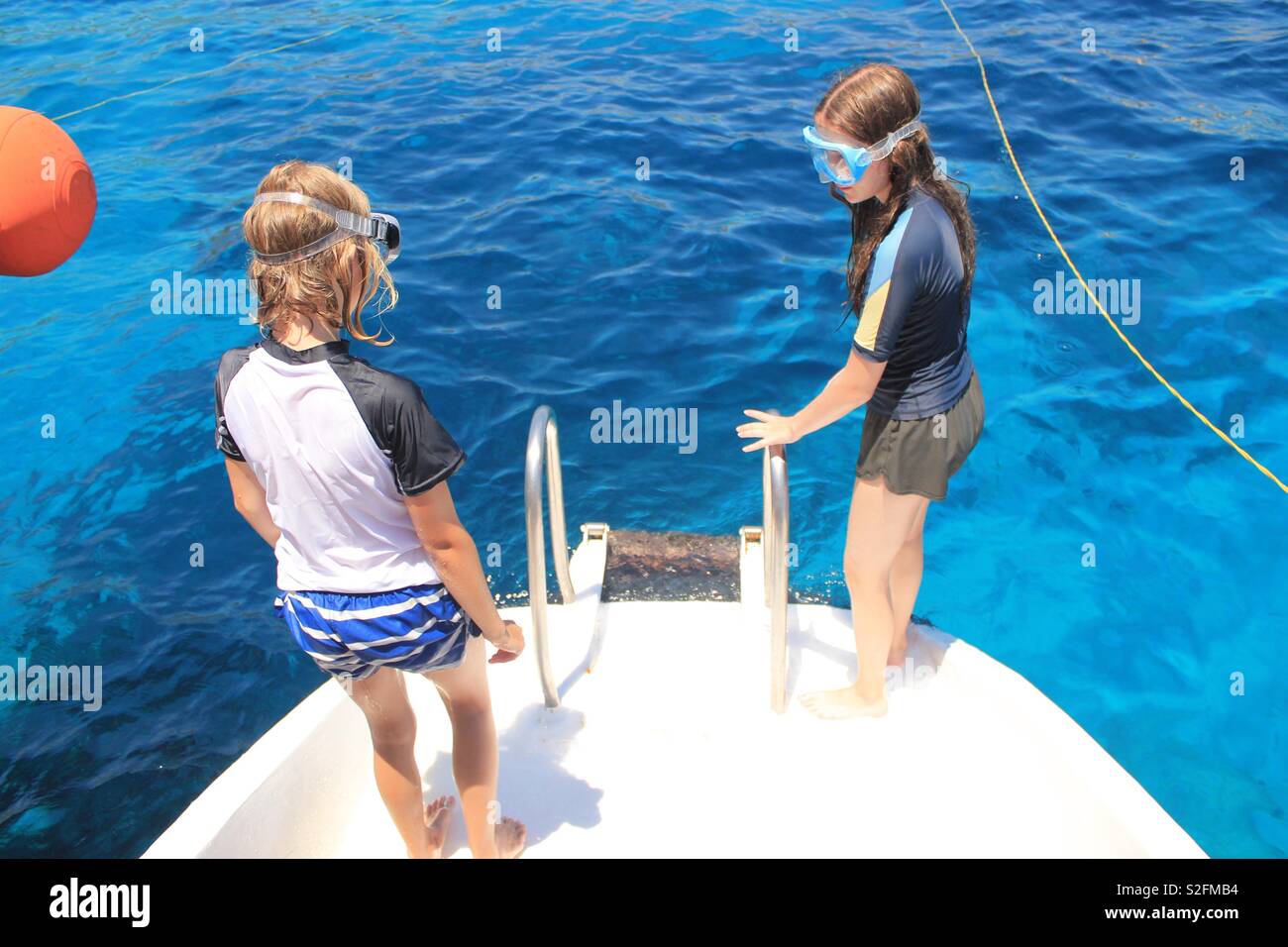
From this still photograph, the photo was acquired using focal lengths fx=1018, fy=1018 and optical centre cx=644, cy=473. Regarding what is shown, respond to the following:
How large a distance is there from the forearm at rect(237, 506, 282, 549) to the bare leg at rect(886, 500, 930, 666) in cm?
189

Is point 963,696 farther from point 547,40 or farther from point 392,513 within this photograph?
point 547,40

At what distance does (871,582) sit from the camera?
3203mm

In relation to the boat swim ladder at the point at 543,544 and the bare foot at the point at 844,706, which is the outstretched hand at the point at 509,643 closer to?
the boat swim ladder at the point at 543,544

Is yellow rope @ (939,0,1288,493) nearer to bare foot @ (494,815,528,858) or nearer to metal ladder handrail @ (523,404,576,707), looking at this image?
metal ladder handrail @ (523,404,576,707)

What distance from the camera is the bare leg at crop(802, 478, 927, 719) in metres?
3.12

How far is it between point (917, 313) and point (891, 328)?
103 millimetres

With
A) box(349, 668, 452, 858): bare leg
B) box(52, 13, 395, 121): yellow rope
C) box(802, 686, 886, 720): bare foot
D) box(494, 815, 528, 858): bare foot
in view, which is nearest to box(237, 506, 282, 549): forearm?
box(349, 668, 452, 858): bare leg

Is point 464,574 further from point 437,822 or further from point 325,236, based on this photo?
point 437,822

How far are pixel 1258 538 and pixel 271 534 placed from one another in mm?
5164

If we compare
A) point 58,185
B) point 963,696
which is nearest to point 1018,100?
point 963,696

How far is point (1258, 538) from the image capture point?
5500 millimetres

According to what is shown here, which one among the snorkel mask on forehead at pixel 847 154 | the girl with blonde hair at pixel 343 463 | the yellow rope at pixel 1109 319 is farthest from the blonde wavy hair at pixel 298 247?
the yellow rope at pixel 1109 319

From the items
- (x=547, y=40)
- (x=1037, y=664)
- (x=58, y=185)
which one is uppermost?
(x=547, y=40)

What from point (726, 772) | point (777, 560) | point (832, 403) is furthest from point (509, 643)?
point (832, 403)
